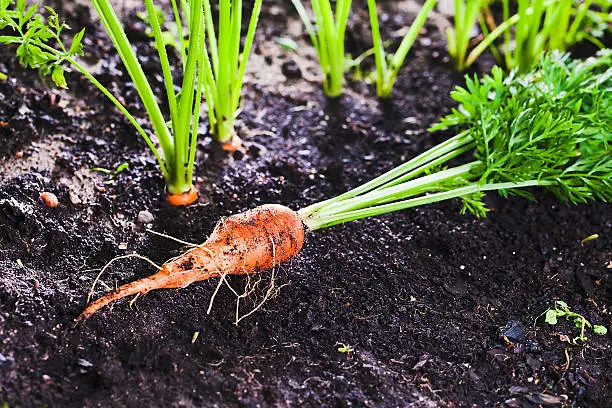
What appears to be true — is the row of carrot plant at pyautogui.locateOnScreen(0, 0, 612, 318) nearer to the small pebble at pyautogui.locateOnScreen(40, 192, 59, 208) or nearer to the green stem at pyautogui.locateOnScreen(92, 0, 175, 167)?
the green stem at pyautogui.locateOnScreen(92, 0, 175, 167)

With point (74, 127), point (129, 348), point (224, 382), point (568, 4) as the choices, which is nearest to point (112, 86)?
point (74, 127)

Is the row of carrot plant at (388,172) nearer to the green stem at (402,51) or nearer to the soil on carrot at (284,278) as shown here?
the soil on carrot at (284,278)

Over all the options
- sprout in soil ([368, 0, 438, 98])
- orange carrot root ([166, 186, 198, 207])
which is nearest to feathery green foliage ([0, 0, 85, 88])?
orange carrot root ([166, 186, 198, 207])

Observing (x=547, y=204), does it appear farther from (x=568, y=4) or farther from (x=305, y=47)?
(x=305, y=47)

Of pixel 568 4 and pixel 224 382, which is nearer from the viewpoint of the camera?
pixel 224 382

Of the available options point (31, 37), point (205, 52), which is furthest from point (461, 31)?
point (31, 37)

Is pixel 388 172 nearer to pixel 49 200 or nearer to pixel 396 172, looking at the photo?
pixel 396 172

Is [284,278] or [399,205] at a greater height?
[399,205]
